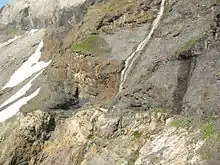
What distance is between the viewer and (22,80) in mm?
55969

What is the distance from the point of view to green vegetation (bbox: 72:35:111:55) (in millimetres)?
40091

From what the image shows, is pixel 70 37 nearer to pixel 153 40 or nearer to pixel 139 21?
pixel 139 21

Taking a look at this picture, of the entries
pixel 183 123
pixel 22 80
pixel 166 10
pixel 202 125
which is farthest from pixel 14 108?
pixel 202 125

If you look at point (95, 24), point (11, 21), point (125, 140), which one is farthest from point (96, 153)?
point (11, 21)

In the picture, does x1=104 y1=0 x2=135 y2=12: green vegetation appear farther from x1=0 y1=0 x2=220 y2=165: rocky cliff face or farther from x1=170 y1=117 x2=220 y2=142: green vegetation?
x1=170 y1=117 x2=220 y2=142: green vegetation

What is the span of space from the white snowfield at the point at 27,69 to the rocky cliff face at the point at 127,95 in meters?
5.05

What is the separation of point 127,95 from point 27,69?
32.6 meters

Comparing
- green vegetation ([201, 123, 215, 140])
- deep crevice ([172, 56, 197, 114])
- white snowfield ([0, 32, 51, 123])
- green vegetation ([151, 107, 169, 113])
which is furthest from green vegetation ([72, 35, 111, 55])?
green vegetation ([201, 123, 215, 140])

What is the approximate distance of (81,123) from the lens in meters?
31.9

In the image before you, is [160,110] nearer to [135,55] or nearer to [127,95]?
[127,95]

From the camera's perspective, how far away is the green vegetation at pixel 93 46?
40.1m

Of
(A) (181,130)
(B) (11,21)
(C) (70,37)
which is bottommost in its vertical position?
(B) (11,21)

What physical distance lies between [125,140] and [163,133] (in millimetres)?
2577

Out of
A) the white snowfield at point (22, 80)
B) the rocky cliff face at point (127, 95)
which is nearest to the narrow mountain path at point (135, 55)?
the rocky cliff face at point (127, 95)
